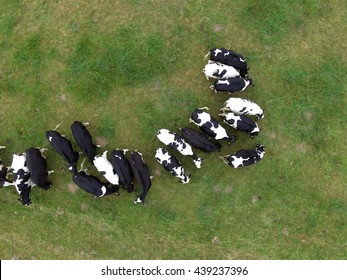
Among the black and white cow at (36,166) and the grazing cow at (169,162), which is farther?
the grazing cow at (169,162)

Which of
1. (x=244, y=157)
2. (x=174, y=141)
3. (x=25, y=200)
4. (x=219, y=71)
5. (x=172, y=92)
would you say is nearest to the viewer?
(x=219, y=71)

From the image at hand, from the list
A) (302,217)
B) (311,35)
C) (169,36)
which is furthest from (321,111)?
(169,36)

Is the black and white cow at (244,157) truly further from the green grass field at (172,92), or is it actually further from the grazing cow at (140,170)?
the grazing cow at (140,170)

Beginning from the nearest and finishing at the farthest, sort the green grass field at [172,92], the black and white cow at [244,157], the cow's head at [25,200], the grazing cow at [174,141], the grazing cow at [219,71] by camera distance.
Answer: the grazing cow at [219,71] → the grazing cow at [174,141] → the black and white cow at [244,157] → the cow's head at [25,200] → the green grass field at [172,92]

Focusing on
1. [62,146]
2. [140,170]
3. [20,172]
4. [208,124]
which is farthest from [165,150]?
[20,172]

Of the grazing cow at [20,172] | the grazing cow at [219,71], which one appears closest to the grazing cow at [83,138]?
the grazing cow at [20,172]

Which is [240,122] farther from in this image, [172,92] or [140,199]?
[140,199]

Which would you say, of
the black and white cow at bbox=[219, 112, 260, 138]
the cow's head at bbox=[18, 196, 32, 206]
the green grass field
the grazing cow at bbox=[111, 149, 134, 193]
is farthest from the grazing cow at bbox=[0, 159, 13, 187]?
the black and white cow at bbox=[219, 112, 260, 138]

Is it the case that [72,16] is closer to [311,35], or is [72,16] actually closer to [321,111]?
[311,35]
